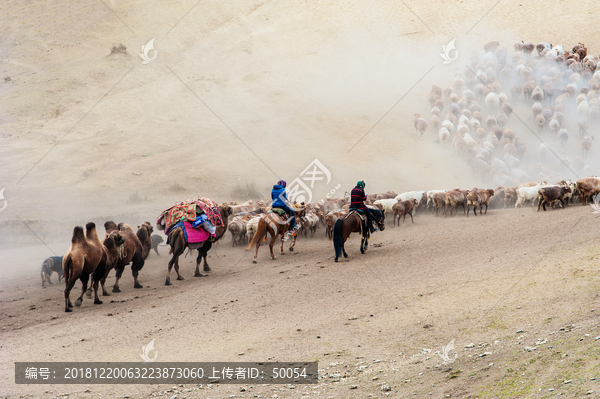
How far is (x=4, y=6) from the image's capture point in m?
45.8

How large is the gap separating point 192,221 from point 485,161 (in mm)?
15639

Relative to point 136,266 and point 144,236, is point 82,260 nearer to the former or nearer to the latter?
point 136,266

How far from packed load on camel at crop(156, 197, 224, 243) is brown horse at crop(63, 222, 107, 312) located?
2.15 metres

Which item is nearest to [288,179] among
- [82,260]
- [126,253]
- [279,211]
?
[279,211]

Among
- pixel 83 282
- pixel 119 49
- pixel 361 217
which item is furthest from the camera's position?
pixel 119 49

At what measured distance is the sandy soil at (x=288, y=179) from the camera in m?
6.73

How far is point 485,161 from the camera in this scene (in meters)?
23.2

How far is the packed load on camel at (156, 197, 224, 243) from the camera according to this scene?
12.4 m

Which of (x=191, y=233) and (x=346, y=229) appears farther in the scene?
(x=346, y=229)

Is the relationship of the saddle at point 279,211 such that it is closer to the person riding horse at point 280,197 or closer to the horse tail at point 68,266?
the person riding horse at point 280,197

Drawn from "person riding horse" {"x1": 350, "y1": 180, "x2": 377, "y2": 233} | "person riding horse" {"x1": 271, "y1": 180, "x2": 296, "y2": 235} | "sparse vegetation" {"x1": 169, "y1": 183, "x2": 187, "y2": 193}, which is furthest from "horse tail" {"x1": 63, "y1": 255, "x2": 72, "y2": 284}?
"sparse vegetation" {"x1": 169, "y1": 183, "x2": 187, "y2": 193}

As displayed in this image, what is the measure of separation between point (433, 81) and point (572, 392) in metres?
32.5

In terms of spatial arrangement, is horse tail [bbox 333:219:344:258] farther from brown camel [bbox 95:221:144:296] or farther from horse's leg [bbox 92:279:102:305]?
horse's leg [bbox 92:279:102:305]

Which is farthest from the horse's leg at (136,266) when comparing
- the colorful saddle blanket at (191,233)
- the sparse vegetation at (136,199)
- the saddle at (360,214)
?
the sparse vegetation at (136,199)
